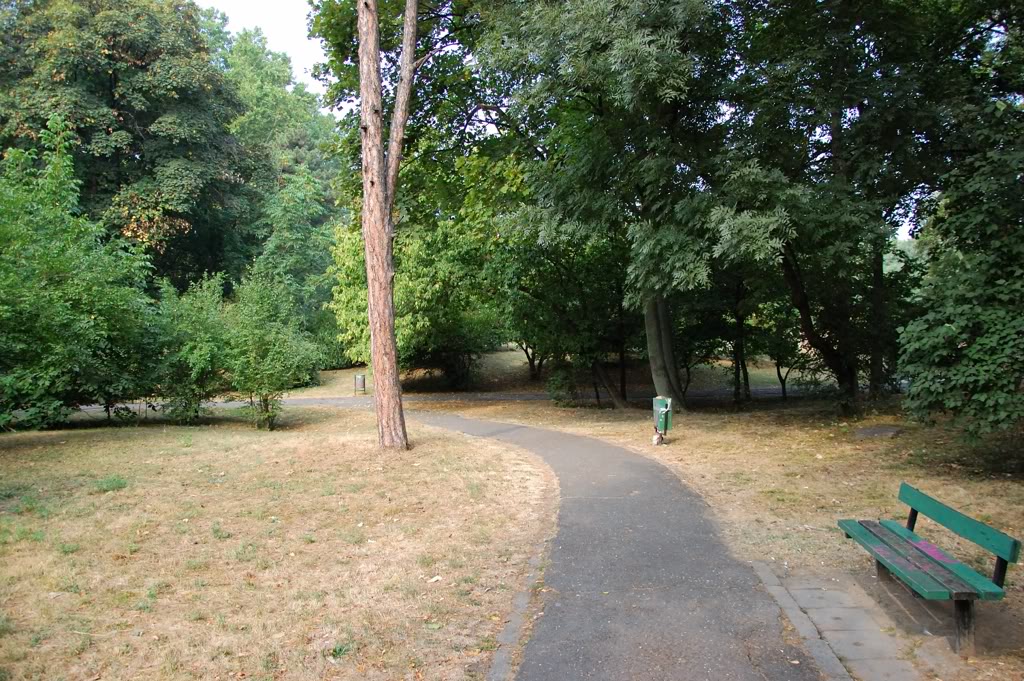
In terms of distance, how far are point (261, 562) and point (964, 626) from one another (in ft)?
16.0

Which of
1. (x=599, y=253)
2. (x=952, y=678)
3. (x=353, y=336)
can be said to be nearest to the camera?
(x=952, y=678)

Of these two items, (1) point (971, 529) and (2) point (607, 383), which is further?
(2) point (607, 383)

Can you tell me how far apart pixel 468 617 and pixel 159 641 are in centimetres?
188

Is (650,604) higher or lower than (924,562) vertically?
lower

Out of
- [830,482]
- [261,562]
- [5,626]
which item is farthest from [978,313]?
[5,626]

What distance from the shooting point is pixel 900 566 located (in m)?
4.07

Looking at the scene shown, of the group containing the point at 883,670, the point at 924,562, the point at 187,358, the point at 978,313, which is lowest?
the point at 883,670

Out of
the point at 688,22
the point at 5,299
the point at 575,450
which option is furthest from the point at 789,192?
the point at 5,299

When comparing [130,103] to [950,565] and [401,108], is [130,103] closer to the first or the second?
[401,108]

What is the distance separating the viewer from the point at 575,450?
1089 centimetres

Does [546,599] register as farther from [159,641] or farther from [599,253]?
[599,253]

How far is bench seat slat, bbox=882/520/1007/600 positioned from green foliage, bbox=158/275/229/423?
13.5 meters

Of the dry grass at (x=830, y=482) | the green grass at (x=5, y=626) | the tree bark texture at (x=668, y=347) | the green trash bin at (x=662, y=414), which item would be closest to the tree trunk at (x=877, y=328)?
the dry grass at (x=830, y=482)

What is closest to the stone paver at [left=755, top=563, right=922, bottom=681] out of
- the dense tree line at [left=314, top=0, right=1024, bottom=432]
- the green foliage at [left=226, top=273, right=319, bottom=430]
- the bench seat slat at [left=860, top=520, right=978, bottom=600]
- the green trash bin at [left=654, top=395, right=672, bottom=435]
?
the bench seat slat at [left=860, top=520, right=978, bottom=600]
